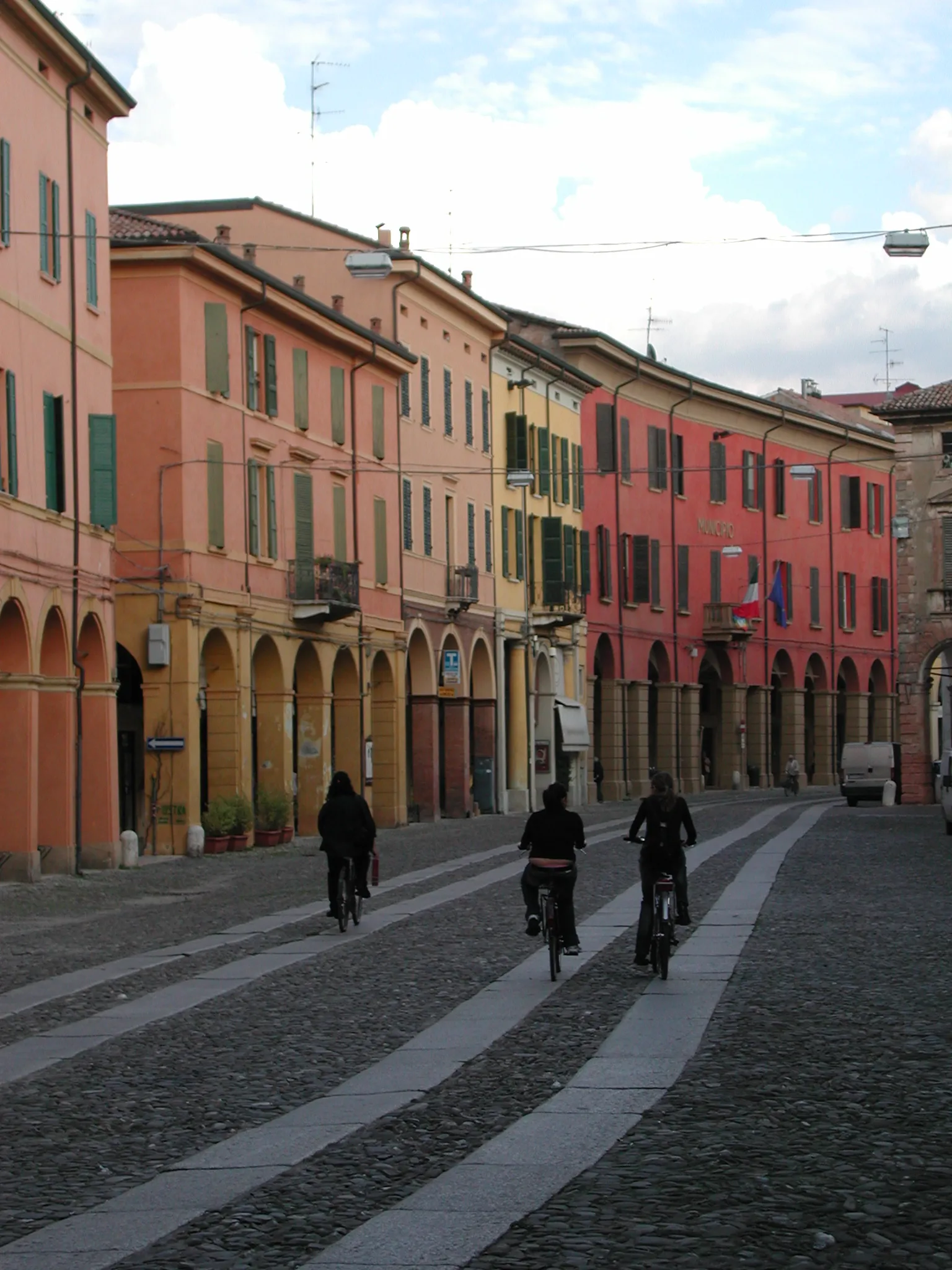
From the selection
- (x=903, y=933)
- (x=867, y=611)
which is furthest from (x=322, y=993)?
(x=867, y=611)

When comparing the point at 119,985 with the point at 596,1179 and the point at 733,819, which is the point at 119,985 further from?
the point at 733,819

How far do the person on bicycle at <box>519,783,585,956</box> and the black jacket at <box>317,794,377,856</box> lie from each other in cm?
473

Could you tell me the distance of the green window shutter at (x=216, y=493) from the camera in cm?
3731

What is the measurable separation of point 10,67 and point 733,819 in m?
22.4

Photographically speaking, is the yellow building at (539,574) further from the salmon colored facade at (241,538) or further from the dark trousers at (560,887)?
the dark trousers at (560,887)

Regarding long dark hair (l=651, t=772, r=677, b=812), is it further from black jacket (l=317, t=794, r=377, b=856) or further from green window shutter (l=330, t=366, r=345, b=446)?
green window shutter (l=330, t=366, r=345, b=446)

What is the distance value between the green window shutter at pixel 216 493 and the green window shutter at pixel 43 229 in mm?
7127

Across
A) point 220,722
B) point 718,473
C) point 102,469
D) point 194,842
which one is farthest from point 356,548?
point 718,473

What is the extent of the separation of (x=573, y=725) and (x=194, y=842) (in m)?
25.3

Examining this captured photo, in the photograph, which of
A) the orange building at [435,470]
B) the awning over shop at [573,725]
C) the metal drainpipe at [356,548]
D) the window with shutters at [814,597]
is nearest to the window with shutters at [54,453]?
the metal drainpipe at [356,548]

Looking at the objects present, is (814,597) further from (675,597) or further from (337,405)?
(337,405)

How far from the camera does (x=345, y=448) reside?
148 feet

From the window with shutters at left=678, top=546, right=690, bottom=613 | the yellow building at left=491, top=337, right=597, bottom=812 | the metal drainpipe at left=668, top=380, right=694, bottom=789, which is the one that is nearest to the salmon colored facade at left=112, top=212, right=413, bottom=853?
the yellow building at left=491, top=337, right=597, bottom=812

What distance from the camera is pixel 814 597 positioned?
7888 cm
